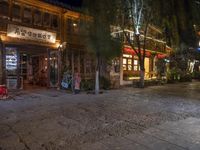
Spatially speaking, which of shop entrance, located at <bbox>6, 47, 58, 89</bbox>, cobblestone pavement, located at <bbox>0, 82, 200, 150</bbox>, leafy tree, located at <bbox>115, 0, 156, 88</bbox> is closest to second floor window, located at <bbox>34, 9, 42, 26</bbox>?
shop entrance, located at <bbox>6, 47, 58, 89</bbox>

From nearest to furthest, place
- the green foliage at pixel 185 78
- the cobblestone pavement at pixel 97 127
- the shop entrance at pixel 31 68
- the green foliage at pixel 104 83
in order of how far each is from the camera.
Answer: the cobblestone pavement at pixel 97 127
the shop entrance at pixel 31 68
the green foliage at pixel 104 83
the green foliage at pixel 185 78

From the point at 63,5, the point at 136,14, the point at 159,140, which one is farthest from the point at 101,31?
the point at 159,140

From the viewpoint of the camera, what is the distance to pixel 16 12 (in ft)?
46.2

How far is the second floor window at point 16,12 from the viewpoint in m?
13.9

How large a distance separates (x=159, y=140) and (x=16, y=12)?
1183 centimetres

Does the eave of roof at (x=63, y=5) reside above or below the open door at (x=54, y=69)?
above

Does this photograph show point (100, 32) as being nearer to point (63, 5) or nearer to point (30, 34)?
point (63, 5)

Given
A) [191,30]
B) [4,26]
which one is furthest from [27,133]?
[191,30]

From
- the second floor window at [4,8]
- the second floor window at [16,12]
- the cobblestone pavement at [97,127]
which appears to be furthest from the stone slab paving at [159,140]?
the second floor window at [16,12]

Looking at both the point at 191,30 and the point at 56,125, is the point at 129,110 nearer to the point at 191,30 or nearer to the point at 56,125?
the point at 56,125

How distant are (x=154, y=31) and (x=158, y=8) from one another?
21.3 ft

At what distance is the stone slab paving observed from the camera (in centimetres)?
504

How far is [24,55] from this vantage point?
61.9 feet

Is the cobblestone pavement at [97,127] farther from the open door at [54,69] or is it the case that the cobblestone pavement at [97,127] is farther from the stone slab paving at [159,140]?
the open door at [54,69]
